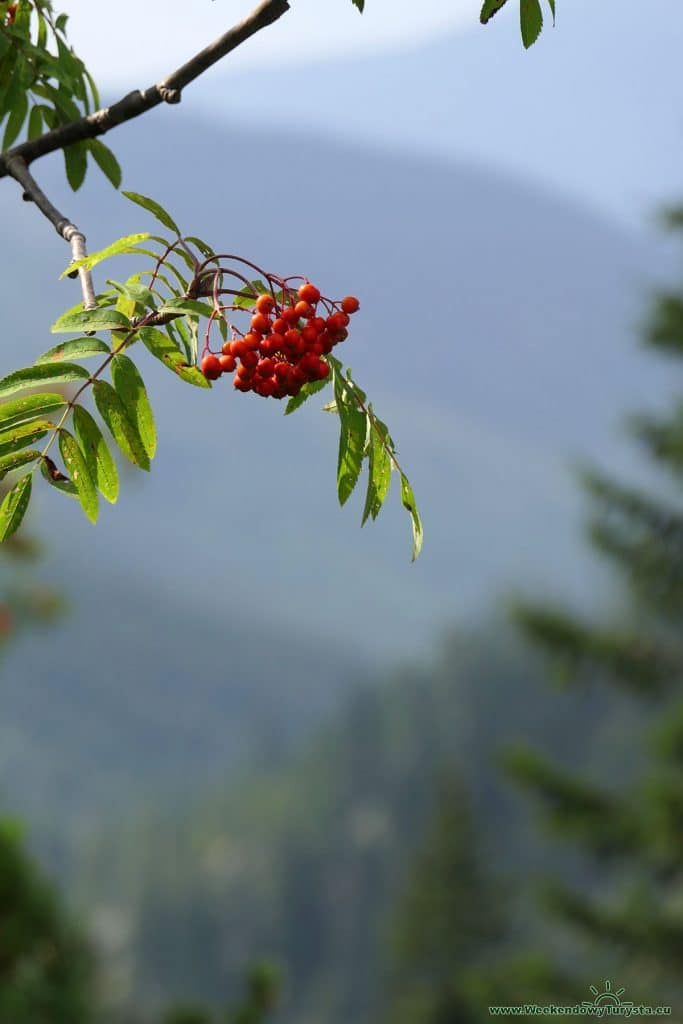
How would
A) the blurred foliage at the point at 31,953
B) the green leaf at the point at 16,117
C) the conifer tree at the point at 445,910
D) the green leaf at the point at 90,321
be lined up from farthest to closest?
the conifer tree at the point at 445,910
the blurred foliage at the point at 31,953
the green leaf at the point at 16,117
the green leaf at the point at 90,321

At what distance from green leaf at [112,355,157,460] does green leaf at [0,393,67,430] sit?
0.15 meters

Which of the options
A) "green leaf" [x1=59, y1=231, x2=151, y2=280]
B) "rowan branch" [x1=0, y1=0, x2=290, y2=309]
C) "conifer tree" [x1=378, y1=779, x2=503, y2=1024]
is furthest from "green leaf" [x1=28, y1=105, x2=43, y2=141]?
"conifer tree" [x1=378, y1=779, x2=503, y2=1024]

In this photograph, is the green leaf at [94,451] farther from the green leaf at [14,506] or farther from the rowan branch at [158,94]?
the rowan branch at [158,94]

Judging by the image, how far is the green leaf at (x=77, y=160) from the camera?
3.33 meters

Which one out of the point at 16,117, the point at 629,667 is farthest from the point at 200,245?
the point at 629,667

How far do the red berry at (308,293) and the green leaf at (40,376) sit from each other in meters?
0.46

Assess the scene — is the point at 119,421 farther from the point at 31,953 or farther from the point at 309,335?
the point at 31,953

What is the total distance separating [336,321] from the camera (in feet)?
8.07

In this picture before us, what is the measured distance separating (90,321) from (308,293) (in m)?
0.53

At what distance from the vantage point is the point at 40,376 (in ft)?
7.22

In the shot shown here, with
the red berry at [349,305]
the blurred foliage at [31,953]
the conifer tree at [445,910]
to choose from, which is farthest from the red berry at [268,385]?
the conifer tree at [445,910]

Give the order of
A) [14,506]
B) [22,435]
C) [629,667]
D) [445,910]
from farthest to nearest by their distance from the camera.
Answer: [445,910], [629,667], [22,435], [14,506]

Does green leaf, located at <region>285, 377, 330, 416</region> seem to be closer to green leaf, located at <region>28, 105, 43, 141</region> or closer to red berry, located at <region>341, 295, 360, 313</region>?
red berry, located at <region>341, 295, 360, 313</region>

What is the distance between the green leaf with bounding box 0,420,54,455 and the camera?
7.73 feet
